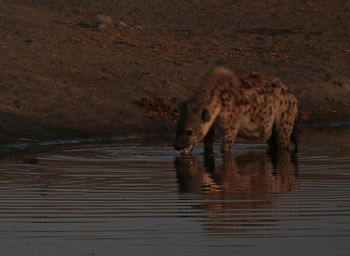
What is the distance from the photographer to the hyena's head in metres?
12.5

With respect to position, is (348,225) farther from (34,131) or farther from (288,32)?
(288,32)

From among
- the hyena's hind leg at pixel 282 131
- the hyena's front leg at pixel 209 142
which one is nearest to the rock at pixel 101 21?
the hyena's hind leg at pixel 282 131

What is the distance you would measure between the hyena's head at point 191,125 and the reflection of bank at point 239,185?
229mm

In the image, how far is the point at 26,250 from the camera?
6.27m

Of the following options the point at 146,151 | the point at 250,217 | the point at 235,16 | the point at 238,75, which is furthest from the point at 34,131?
the point at 235,16

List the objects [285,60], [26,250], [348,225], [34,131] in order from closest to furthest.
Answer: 1. [26,250]
2. [348,225]
3. [34,131]
4. [285,60]

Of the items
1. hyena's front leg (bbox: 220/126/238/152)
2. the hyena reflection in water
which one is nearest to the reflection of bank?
the hyena reflection in water

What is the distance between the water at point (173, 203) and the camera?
6434mm

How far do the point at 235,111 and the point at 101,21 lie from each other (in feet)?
38.0

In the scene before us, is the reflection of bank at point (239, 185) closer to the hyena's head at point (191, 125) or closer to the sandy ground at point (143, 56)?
the hyena's head at point (191, 125)

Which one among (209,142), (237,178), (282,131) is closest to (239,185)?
(237,178)

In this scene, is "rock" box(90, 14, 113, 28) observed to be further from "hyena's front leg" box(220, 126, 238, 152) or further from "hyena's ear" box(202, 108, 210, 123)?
"hyena's ear" box(202, 108, 210, 123)

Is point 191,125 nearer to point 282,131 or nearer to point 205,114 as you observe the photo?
point 205,114

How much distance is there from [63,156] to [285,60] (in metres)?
11.4
